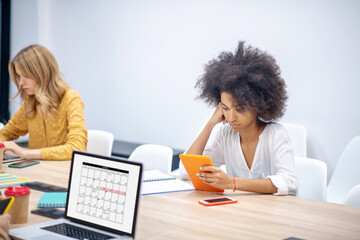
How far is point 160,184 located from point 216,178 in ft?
1.09

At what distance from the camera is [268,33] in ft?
13.0

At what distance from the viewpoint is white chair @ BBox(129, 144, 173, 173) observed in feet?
9.62

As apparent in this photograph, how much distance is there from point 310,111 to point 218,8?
1.32 metres

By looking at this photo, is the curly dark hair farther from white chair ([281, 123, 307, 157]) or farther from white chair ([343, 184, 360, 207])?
white chair ([281, 123, 307, 157])

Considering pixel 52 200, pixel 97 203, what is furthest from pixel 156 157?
pixel 97 203

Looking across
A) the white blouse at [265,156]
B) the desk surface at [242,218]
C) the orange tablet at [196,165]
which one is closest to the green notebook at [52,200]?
the desk surface at [242,218]

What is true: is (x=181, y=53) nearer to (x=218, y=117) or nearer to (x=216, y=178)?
(x=218, y=117)

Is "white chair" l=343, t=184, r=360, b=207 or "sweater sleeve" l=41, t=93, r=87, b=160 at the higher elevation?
"sweater sleeve" l=41, t=93, r=87, b=160

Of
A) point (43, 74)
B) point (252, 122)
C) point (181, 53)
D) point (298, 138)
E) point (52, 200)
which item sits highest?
point (181, 53)

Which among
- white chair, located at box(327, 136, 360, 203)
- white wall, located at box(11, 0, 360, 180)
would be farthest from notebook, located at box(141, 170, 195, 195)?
white wall, located at box(11, 0, 360, 180)

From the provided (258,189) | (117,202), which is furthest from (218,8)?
(117,202)

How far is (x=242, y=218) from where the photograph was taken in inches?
67.6

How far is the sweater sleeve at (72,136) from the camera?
2717 mm

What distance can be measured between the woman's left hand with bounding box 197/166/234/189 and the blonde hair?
1343mm
